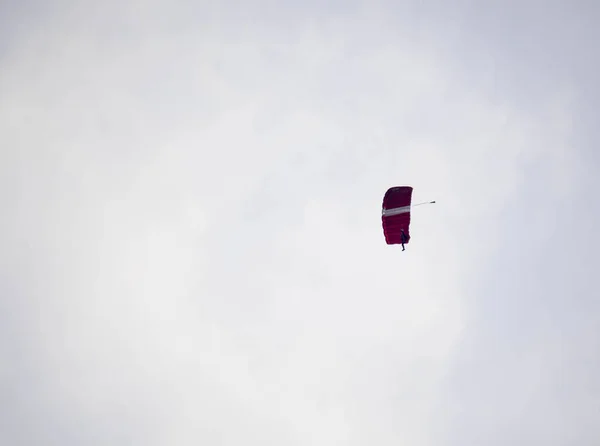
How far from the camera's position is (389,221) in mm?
37594

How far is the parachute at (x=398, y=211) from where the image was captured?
37.2 meters

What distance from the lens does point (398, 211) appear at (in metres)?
37.2

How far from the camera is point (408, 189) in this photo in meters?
37.2

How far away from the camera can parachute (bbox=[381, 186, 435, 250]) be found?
37.2 meters

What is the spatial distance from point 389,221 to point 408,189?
105 inches
